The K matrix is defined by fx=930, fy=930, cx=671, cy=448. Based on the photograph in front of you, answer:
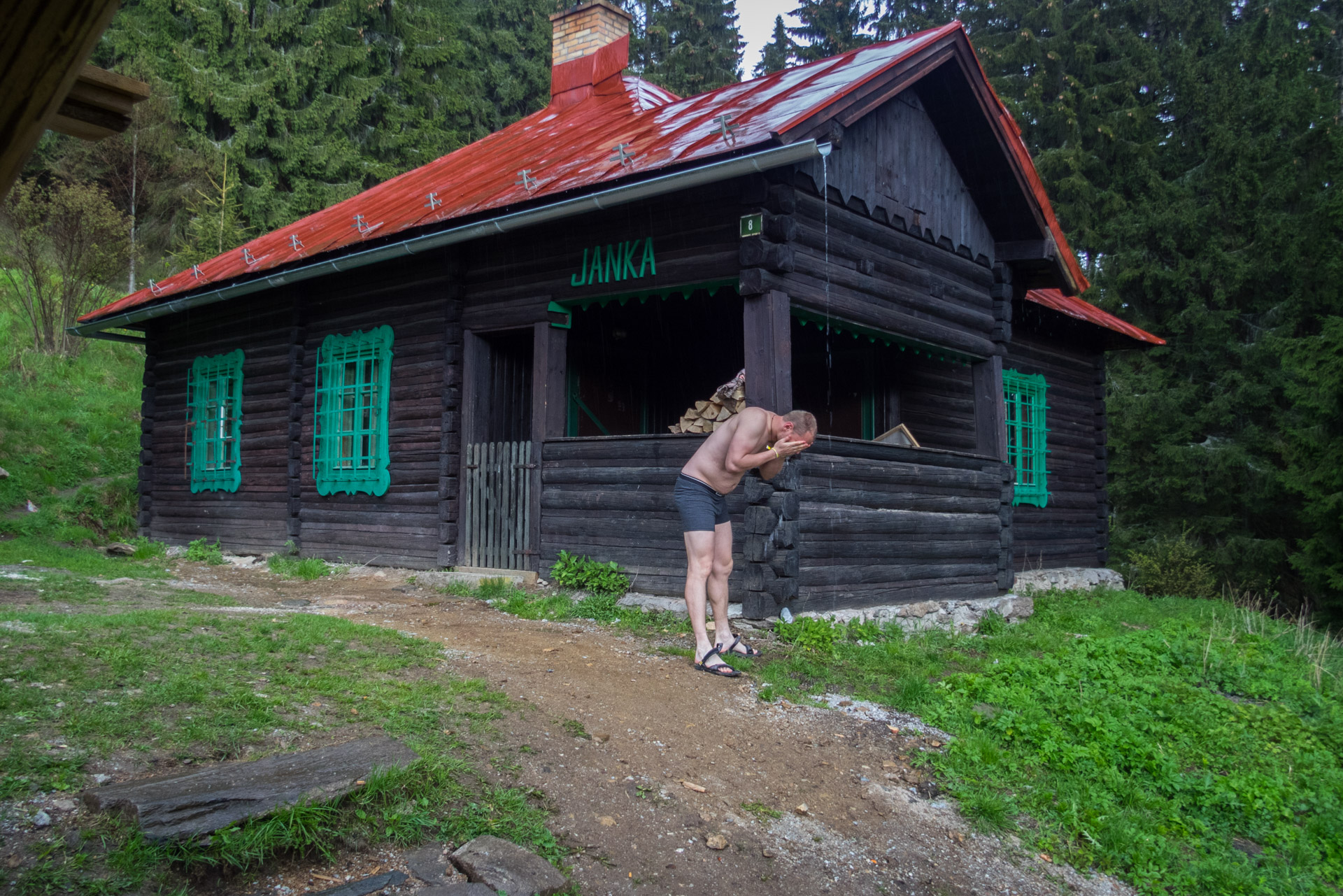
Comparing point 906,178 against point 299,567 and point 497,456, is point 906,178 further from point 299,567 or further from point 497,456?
point 299,567

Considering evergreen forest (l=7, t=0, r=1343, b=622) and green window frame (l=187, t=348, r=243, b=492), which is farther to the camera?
evergreen forest (l=7, t=0, r=1343, b=622)

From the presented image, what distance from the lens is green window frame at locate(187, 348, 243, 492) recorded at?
1189cm

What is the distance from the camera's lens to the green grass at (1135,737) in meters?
4.21

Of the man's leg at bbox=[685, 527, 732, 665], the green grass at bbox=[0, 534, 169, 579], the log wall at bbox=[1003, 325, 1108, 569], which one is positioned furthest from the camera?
the log wall at bbox=[1003, 325, 1108, 569]

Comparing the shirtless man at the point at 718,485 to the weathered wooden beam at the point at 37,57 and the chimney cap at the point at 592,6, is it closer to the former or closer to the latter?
the weathered wooden beam at the point at 37,57

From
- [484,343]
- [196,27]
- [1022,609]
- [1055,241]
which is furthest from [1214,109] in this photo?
[196,27]

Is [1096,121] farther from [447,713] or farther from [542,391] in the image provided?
[447,713]

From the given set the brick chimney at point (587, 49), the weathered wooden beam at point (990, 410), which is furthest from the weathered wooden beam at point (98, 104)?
the brick chimney at point (587, 49)

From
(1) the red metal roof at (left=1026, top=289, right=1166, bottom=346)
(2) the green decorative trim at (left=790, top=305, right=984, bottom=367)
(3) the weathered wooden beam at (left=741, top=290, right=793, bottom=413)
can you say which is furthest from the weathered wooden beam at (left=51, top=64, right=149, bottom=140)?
(1) the red metal roof at (left=1026, top=289, right=1166, bottom=346)

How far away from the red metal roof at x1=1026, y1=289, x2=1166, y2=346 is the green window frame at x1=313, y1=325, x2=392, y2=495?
7907 mm

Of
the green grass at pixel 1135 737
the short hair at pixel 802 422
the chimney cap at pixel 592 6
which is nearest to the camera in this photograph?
the green grass at pixel 1135 737

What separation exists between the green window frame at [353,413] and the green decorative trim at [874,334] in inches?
182

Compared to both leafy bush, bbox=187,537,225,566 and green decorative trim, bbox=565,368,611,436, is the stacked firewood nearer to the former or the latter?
green decorative trim, bbox=565,368,611,436

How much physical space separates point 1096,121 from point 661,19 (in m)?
18.4
